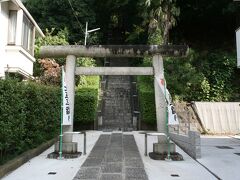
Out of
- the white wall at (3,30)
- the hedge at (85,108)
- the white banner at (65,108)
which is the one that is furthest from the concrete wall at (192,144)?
the white wall at (3,30)

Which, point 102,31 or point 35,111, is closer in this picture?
point 35,111

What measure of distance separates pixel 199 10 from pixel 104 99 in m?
13.5

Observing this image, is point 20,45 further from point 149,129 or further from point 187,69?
point 187,69

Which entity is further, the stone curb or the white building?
the white building

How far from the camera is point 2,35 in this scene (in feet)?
64.6

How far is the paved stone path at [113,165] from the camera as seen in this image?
325 inches

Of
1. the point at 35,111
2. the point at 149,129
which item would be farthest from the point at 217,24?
the point at 35,111

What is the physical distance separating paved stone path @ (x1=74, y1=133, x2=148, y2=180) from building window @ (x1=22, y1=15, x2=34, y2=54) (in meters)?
11.3

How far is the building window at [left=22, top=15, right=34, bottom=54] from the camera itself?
21.9 m

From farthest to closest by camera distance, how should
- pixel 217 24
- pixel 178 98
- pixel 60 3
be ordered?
pixel 217 24, pixel 60 3, pixel 178 98

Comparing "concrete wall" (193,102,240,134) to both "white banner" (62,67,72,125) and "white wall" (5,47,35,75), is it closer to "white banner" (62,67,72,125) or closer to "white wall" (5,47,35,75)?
"white wall" (5,47,35,75)

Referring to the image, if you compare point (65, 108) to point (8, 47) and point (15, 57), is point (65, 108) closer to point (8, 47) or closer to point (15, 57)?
point (15, 57)

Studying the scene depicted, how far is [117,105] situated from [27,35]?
24.8ft

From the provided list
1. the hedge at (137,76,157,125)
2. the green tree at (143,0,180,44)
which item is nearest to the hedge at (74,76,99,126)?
the hedge at (137,76,157,125)
